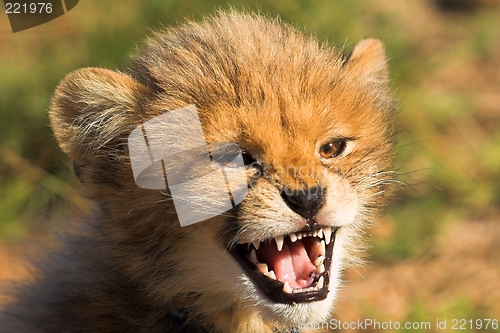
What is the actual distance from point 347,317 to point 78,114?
2.18 metres

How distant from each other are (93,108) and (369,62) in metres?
1.35

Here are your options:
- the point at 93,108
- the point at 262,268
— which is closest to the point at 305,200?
the point at 262,268

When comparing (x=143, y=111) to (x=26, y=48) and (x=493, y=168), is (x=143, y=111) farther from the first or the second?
(x=26, y=48)

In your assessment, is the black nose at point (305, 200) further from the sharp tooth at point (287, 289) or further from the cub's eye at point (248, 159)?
the sharp tooth at point (287, 289)

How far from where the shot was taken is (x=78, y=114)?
108 inches

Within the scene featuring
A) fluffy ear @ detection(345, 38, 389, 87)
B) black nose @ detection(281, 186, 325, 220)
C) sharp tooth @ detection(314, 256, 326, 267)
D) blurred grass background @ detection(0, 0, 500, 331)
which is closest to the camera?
black nose @ detection(281, 186, 325, 220)

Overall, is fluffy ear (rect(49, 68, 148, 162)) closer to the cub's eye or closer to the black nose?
the cub's eye

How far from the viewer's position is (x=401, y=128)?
5.27 meters

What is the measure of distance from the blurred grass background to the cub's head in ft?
3.19

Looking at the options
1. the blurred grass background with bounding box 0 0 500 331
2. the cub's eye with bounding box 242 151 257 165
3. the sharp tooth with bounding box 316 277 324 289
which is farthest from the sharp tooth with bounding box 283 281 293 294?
the blurred grass background with bounding box 0 0 500 331

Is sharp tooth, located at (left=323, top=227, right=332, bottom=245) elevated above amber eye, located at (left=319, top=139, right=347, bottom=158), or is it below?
below

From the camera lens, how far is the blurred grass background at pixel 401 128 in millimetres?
4352

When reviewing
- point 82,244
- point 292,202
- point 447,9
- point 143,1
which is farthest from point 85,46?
point 447,9

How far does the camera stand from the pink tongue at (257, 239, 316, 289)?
99.8 inches
